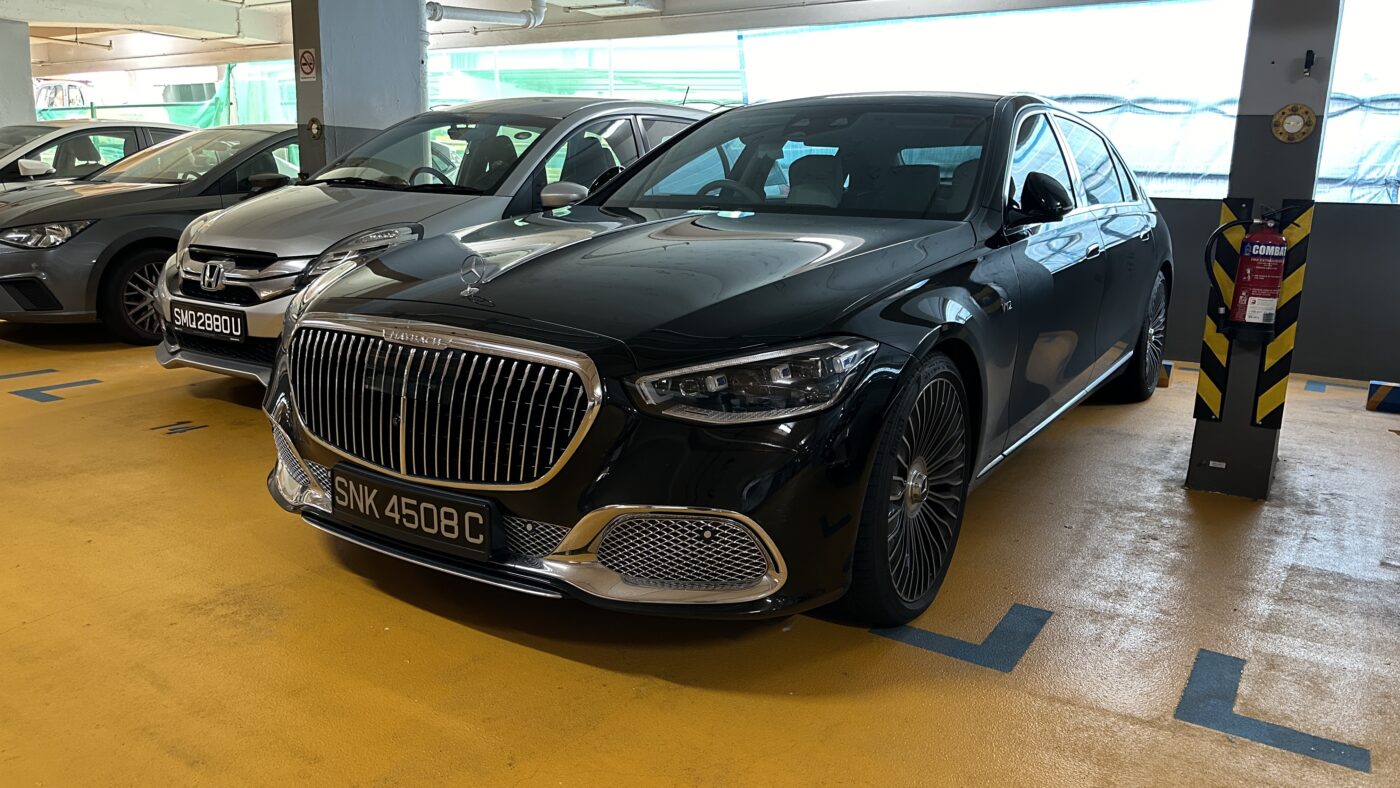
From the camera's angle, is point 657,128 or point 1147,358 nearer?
point 1147,358

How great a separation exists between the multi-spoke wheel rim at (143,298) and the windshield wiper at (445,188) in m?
2.18

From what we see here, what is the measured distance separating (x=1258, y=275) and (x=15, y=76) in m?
16.1

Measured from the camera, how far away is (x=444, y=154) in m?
5.04

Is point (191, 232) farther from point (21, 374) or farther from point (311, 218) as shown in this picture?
point (21, 374)

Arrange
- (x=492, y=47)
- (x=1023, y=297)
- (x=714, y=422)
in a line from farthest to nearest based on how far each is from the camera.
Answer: (x=492, y=47)
(x=1023, y=297)
(x=714, y=422)

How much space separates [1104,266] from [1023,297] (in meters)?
1.00

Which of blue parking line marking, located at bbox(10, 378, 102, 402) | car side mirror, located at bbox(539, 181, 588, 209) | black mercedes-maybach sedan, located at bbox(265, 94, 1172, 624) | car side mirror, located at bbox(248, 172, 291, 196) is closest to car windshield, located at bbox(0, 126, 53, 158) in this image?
car side mirror, located at bbox(248, 172, 291, 196)

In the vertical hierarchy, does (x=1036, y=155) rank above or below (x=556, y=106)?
below

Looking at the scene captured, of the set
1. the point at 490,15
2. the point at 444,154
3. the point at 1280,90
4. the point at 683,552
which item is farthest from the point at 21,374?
the point at 490,15

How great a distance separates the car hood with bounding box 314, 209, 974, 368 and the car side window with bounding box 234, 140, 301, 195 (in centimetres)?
404

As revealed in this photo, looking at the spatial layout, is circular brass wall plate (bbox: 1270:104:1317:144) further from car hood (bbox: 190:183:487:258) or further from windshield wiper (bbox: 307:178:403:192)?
windshield wiper (bbox: 307:178:403:192)

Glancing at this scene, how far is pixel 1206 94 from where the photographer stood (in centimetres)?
1038

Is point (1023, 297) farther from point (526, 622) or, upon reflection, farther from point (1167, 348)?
point (1167, 348)

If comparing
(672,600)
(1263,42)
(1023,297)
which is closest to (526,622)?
(672,600)
